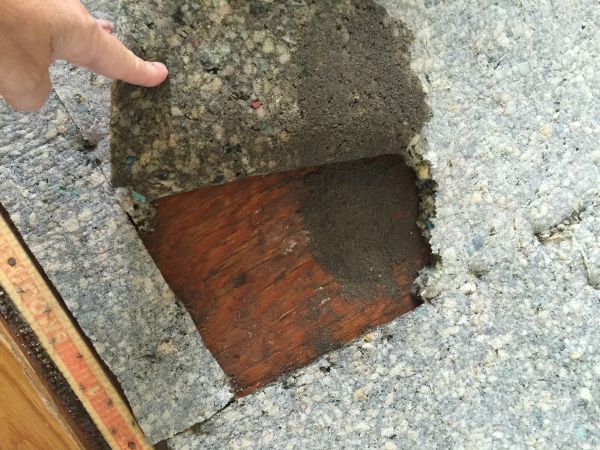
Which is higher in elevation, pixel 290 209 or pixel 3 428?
pixel 290 209

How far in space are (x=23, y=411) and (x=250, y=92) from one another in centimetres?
116

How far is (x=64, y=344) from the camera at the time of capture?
5.49 feet

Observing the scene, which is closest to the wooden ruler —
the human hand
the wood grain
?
the wood grain

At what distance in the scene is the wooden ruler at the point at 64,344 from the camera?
1.64 m

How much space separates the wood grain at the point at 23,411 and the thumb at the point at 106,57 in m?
0.90

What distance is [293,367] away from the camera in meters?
1.71

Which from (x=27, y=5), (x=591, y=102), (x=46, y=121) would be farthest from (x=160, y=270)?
(x=591, y=102)

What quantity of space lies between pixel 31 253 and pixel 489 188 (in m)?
1.41

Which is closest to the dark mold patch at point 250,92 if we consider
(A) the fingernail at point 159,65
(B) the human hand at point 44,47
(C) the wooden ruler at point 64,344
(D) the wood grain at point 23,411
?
(A) the fingernail at point 159,65

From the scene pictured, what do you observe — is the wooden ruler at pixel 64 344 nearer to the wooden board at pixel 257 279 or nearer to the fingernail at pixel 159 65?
the wooden board at pixel 257 279

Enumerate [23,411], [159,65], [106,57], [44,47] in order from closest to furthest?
[44,47] < [106,57] < [159,65] < [23,411]

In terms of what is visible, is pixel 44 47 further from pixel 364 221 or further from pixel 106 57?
pixel 364 221

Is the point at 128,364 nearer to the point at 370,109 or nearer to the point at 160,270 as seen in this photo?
the point at 160,270

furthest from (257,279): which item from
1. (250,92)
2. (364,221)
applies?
(250,92)
